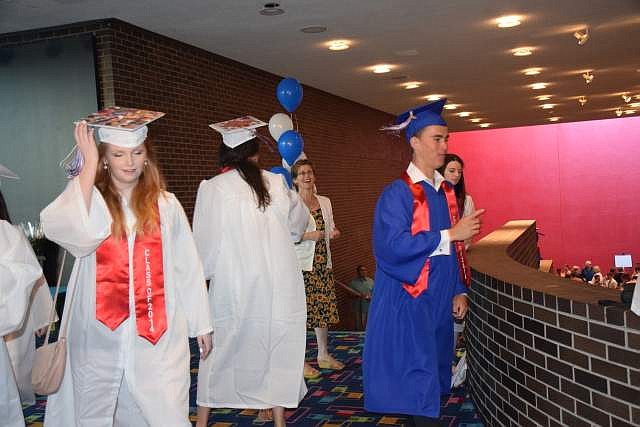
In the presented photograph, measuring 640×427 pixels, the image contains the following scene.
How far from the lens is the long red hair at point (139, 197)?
2896 mm

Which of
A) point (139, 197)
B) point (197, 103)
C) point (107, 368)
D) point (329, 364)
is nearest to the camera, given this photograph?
point (107, 368)

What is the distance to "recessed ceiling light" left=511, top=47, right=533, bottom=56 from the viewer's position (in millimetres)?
10259

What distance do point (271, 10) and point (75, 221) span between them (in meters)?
4.94

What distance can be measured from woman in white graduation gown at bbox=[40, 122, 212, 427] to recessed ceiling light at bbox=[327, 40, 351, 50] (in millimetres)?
6299

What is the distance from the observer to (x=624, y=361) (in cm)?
256

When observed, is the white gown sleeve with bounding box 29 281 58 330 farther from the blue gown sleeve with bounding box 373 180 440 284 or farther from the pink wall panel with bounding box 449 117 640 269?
the pink wall panel with bounding box 449 117 640 269

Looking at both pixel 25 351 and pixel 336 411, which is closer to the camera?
pixel 25 351

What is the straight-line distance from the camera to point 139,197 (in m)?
2.96

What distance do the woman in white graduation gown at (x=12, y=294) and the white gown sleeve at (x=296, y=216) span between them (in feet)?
5.69

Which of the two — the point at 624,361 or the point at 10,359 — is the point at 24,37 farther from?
the point at 624,361

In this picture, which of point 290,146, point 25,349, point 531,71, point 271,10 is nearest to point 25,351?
point 25,349

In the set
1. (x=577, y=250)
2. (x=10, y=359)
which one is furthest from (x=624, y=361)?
(x=577, y=250)

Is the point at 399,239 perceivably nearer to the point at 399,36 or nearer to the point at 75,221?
the point at 75,221

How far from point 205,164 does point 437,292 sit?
565cm
